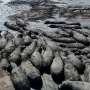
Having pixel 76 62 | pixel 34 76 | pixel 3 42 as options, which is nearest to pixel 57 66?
pixel 76 62

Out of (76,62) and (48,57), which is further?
(48,57)

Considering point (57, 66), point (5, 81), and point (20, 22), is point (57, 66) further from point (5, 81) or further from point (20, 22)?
point (20, 22)

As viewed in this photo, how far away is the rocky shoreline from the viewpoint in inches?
429

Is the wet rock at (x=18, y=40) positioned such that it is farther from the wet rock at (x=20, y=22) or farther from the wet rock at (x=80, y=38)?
the wet rock at (x=20, y=22)

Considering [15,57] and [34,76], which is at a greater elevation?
[34,76]

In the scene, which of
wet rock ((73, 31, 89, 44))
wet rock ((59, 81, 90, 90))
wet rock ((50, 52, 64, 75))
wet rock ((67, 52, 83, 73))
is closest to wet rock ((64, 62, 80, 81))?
wet rock ((50, 52, 64, 75))

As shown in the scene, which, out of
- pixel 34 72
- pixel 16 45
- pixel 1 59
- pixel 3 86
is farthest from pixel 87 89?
pixel 16 45

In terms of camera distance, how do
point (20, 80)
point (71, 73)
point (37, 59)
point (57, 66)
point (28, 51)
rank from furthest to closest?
point (28, 51) → point (37, 59) → point (57, 66) → point (71, 73) → point (20, 80)

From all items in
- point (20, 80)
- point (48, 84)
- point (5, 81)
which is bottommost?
point (48, 84)

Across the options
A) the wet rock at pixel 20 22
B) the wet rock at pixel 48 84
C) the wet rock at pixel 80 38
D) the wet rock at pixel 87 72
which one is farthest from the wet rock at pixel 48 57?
the wet rock at pixel 20 22

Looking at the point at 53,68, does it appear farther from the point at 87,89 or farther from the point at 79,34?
the point at 79,34

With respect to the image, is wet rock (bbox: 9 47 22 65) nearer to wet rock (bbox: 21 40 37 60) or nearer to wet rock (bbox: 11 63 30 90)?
wet rock (bbox: 21 40 37 60)

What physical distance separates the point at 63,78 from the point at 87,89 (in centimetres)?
171

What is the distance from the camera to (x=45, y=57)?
41.7ft
